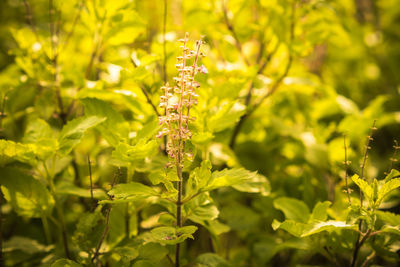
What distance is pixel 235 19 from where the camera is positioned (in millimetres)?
1567

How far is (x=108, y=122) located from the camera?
111 cm

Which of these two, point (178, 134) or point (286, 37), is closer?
point (178, 134)

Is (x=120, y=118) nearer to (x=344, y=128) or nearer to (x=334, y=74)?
(x=344, y=128)

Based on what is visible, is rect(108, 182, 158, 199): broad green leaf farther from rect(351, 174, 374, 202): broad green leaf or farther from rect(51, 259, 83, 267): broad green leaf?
rect(351, 174, 374, 202): broad green leaf

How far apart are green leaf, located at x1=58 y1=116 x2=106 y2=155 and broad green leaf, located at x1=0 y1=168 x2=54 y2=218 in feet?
0.68

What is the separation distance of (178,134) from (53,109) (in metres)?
0.76

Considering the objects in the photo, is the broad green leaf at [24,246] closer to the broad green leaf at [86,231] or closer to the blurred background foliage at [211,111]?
the blurred background foliage at [211,111]

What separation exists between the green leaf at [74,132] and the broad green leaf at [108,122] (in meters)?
0.05

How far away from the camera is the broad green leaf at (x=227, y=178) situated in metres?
0.86

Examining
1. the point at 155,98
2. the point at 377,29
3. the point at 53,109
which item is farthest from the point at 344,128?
the point at 377,29

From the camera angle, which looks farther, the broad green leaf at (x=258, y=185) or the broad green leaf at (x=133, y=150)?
the broad green leaf at (x=258, y=185)

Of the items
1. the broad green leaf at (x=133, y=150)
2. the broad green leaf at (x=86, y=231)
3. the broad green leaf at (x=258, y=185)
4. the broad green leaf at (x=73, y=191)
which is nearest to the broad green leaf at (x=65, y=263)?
the broad green leaf at (x=86, y=231)

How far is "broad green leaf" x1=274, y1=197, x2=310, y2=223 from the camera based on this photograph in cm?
113

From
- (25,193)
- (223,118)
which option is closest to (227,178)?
(223,118)
